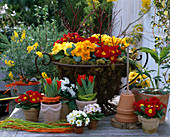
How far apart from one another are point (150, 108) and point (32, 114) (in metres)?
0.76

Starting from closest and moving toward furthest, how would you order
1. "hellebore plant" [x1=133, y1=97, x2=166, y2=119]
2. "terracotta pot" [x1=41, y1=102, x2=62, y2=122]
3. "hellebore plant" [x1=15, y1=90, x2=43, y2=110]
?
"hellebore plant" [x1=133, y1=97, x2=166, y2=119] → "terracotta pot" [x1=41, y1=102, x2=62, y2=122] → "hellebore plant" [x1=15, y1=90, x2=43, y2=110]

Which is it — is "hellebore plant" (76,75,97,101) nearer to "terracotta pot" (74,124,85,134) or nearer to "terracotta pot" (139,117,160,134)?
"terracotta pot" (74,124,85,134)

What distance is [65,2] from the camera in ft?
18.8

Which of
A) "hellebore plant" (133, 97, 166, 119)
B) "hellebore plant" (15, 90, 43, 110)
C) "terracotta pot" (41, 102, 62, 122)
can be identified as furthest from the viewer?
"hellebore plant" (15, 90, 43, 110)

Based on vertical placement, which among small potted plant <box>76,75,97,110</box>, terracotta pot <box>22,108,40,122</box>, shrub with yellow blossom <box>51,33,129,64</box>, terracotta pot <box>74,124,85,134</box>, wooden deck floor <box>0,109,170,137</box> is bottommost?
wooden deck floor <box>0,109,170,137</box>

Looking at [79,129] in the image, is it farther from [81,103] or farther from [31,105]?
[31,105]

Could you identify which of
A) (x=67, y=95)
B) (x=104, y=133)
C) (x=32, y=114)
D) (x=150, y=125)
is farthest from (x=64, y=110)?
(x=150, y=125)

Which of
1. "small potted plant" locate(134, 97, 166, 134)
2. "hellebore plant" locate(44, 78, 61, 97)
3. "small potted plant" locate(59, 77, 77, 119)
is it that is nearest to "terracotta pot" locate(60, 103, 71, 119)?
"small potted plant" locate(59, 77, 77, 119)

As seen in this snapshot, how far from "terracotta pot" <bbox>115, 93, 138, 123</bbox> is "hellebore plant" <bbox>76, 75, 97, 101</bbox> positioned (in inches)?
7.4

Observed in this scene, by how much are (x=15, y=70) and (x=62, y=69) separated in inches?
48.1

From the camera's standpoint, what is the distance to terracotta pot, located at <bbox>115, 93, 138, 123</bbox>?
1452 mm

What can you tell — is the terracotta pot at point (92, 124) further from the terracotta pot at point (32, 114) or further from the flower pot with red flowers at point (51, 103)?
the terracotta pot at point (32, 114)

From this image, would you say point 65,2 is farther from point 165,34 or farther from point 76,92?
point 76,92

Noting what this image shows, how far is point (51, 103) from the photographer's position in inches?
58.4
